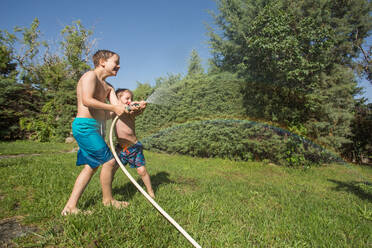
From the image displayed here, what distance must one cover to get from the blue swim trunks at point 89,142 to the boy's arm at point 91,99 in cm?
26

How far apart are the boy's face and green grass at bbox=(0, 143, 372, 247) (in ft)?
5.58

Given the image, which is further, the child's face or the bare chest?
the child's face

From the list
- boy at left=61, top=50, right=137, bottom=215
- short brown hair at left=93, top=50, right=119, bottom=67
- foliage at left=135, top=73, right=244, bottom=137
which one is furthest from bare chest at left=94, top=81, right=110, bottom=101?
foliage at left=135, top=73, right=244, bottom=137

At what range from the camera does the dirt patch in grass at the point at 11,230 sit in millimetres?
1784

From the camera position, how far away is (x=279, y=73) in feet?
20.7

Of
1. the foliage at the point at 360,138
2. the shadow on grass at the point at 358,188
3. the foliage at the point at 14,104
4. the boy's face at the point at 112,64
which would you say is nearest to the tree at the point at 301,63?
the shadow on grass at the point at 358,188

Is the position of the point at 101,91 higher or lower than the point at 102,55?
lower

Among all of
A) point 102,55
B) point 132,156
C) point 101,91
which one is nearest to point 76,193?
point 132,156

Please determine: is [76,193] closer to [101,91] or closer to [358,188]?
[101,91]

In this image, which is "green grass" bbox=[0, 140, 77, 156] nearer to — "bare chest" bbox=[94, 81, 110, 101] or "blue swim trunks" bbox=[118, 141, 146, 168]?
"blue swim trunks" bbox=[118, 141, 146, 168]

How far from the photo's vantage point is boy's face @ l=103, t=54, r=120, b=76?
8.45ft

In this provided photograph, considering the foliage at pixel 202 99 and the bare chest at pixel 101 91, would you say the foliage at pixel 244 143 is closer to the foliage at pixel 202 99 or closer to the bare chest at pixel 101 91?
the foliage at pixel 202 99

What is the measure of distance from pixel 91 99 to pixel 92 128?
352 millimetres

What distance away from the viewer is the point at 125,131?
9.67 feet
